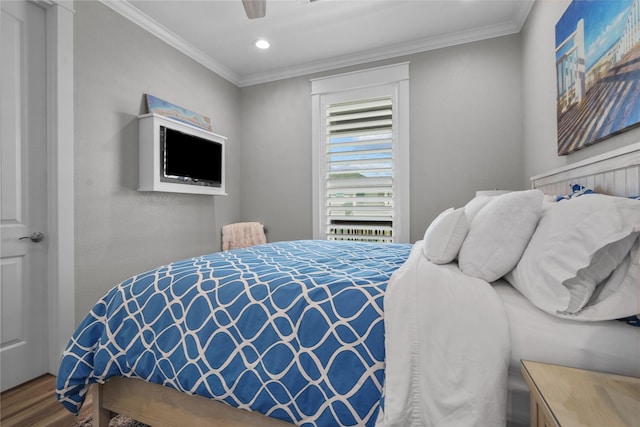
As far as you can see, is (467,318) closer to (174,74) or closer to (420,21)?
(420,21)

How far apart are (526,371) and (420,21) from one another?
3084 mm

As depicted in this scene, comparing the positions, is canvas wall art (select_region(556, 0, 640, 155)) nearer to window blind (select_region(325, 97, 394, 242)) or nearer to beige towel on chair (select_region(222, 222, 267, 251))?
window blind (select_region(325, 97, 394, 242))

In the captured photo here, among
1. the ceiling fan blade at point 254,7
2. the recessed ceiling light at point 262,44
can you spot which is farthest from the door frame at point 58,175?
the recessed ceiling light at point 262,44

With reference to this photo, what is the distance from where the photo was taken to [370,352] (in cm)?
100

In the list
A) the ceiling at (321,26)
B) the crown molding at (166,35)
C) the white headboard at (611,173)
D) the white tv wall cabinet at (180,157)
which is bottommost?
the white headboard at (611,173)

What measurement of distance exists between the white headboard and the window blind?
1.77m

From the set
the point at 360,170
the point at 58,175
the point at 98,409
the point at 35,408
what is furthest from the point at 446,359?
the point at 360,170

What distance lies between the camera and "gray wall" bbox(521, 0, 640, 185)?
2.10 m

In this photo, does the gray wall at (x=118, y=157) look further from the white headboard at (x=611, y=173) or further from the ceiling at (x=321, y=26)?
the white headboard at (x=611, y=173)

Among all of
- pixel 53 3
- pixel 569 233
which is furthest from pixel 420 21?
pixel 53 3

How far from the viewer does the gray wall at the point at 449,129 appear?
2.97 metres

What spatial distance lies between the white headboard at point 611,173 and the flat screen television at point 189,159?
9.72 feet

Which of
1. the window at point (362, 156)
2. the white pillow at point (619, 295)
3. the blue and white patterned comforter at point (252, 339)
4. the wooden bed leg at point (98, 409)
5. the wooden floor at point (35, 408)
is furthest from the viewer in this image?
the window at point (362, 156)

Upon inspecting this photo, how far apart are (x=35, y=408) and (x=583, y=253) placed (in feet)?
8.87
